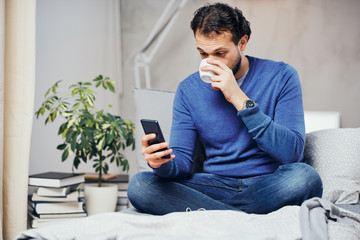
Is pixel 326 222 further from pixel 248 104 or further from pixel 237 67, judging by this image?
pixel 237 67

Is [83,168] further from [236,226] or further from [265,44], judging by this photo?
[236,226]

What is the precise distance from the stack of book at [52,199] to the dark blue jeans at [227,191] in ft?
1.64

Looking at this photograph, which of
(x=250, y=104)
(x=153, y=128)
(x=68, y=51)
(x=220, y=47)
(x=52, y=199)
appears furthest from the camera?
(x=68, y=51)

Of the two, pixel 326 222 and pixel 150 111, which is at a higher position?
pixel 150 111

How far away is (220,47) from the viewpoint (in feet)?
4.21

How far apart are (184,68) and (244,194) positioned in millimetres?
1402

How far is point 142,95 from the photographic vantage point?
5.47 feet

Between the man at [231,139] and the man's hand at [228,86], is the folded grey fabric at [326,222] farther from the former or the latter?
the man's hand at [228,86]

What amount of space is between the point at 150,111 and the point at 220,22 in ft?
1.67

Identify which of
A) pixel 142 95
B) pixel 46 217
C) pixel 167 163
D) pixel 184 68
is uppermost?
pixel 184 68

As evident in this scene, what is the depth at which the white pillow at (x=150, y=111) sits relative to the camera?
1.64 m

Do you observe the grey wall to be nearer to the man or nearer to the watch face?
the man

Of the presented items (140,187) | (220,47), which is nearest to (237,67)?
(220,47)

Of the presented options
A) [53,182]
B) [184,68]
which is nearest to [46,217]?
[53,182]
